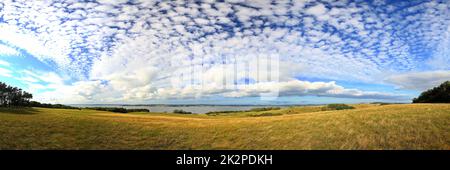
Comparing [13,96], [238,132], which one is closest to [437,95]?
[238,132]

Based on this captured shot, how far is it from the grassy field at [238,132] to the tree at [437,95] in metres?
17.6

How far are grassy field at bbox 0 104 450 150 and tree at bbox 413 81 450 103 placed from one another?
1756 cm

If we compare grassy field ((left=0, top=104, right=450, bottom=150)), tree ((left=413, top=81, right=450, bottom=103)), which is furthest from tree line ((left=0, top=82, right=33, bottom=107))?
tree ((left=413, top=81, right=450, bottom=103))

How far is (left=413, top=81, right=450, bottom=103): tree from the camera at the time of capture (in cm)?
3700

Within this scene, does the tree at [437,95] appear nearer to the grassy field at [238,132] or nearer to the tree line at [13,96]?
the grassy field at [238,132]

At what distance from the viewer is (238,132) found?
20109 mm

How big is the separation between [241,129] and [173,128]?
5037 mm

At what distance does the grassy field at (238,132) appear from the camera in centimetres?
1717

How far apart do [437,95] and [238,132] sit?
3315cm

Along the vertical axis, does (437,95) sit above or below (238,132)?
above

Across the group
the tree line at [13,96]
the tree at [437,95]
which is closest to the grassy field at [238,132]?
the tree line at [13,96]

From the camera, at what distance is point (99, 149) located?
55.4ft

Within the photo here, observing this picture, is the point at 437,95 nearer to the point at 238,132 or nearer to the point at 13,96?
the point at 238,132
